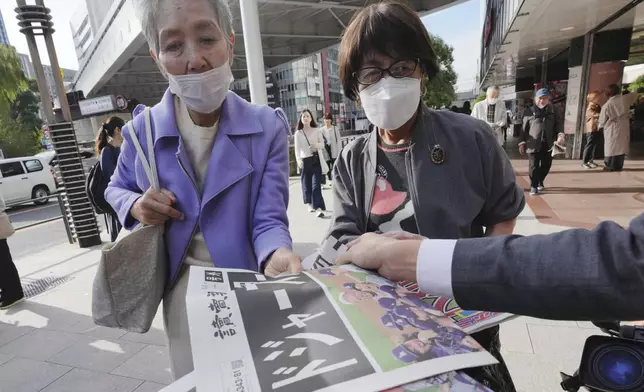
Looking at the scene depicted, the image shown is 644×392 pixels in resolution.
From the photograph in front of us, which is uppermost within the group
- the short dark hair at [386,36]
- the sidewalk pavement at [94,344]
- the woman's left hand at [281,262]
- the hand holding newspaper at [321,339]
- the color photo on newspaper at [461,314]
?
the short dark hair at [386,36]

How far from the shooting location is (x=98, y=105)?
66.3 ft

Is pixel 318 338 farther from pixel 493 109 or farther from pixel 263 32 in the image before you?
pixel 263 32

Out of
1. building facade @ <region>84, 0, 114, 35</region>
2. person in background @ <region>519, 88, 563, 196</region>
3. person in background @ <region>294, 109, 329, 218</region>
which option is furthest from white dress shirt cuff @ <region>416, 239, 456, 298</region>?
building facade @ <region>84, 0, 114, 35</region>

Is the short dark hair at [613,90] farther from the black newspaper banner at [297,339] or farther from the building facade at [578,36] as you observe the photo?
the black newspaper banner at [297,339]

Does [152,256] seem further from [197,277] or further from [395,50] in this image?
[395,50]

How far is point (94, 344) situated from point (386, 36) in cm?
336

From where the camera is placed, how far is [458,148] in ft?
4.06

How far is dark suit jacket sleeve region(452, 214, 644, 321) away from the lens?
61cm

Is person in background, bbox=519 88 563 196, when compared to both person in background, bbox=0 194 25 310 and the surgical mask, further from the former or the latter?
person in background, bbox=0 194 25 310

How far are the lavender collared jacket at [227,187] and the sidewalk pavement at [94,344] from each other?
1.43ft

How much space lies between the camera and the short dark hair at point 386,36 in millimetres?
1219

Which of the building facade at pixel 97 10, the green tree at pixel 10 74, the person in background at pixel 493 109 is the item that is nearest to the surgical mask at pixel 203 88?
the person in background at pixel 493 109

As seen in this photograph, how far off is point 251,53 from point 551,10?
5991 mm

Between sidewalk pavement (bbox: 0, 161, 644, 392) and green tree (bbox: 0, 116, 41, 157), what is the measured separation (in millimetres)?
35143
